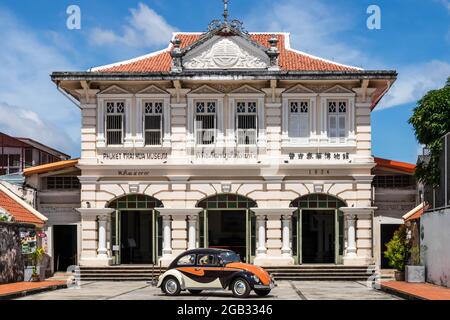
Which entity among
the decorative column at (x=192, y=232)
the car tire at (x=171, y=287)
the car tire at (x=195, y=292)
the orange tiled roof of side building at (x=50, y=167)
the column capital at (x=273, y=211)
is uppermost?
the orange tiled roof of side building at (x=50, y=167)

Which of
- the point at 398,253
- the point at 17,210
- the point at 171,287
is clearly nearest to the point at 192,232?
the point at 17,210

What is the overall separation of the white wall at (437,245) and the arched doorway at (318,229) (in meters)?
6.17

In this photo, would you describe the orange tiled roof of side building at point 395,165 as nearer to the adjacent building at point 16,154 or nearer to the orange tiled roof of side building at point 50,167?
the orange tiled roof of side building at point 50,167

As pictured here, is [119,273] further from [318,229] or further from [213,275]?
[213,275]

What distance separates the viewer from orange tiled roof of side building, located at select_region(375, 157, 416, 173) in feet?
118

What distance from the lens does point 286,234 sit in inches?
1373

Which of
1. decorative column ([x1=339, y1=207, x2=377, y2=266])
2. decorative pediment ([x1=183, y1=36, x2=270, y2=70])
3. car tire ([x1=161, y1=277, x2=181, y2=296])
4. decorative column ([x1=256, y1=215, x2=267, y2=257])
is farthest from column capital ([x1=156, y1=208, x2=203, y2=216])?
car tire ([x1=161, y1=277, x2=181, y2=296])

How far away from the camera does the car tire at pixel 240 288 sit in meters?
24.0

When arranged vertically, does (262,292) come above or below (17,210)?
below

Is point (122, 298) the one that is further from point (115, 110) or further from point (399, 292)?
point (115, 110)

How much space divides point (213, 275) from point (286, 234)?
1050 centimetres

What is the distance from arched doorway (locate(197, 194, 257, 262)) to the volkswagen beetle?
378 inches

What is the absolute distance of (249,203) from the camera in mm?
35219

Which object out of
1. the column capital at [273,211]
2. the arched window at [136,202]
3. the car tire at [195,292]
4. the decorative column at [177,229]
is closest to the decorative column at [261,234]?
the column capital at [273,211]
